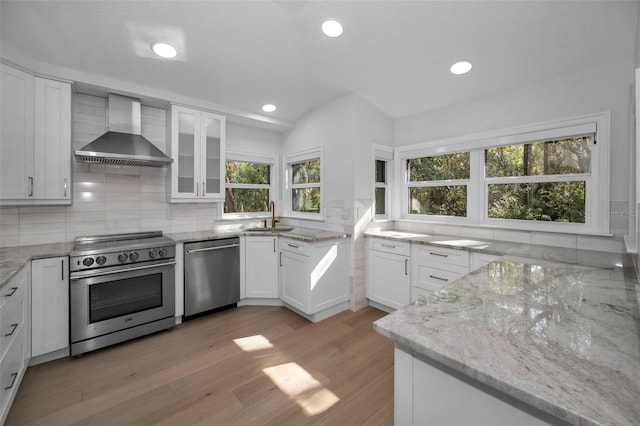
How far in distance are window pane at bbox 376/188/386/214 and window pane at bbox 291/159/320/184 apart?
85 cm

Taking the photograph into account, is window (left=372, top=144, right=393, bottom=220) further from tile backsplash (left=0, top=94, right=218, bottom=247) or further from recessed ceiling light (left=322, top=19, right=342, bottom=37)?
tile backsplash (left=0, top=94, right=218, bottom=247)

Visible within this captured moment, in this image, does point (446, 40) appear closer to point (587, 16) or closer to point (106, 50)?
point (587, 16)

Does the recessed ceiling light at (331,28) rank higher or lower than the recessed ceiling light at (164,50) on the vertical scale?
higher

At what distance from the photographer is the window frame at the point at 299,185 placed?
354 cm

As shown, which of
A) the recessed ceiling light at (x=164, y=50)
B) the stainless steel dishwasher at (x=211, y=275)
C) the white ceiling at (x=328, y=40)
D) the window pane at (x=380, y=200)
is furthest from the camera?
the window pane at (x=380, y=200)

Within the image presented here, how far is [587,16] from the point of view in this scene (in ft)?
6.17

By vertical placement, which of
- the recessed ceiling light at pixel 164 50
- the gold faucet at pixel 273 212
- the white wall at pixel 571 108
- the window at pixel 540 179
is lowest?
the gold faucet at pixel 273 212

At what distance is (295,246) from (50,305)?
2.12 m

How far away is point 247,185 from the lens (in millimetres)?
4031

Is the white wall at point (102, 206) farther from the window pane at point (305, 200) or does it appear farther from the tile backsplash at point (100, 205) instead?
the window pane at point (305, 200)

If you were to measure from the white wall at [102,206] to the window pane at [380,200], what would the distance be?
230 cm

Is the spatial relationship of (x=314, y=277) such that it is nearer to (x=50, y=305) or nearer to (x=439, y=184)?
(x=439, y=184)

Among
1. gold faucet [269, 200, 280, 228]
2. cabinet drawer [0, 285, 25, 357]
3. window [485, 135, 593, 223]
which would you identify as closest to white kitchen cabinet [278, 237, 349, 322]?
gold faucet [269, 200, 280, 228]

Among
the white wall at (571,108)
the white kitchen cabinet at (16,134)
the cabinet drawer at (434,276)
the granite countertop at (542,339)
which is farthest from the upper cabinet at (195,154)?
the granite countertop at (542,339)
